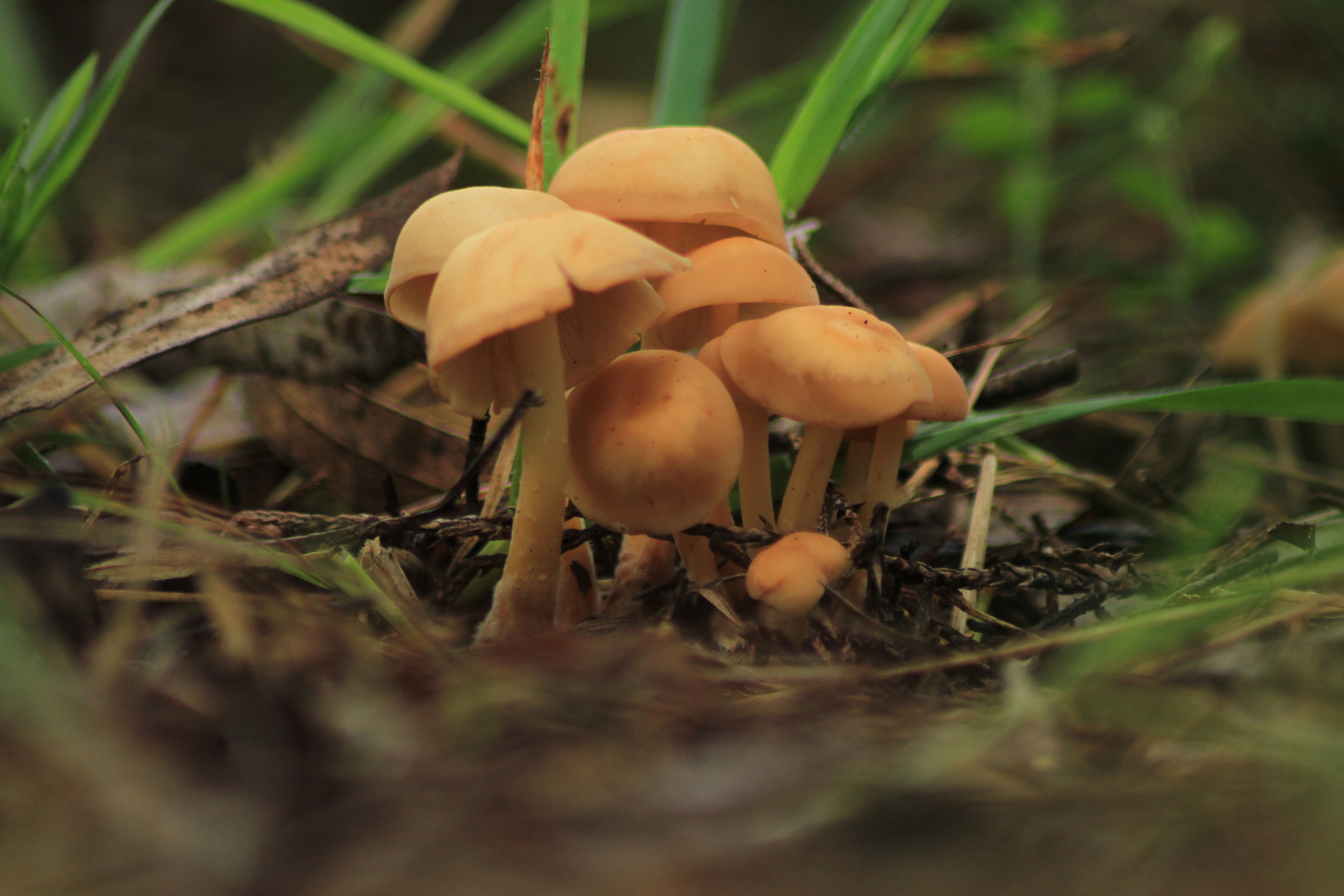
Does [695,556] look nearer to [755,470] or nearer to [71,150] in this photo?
[755,470]

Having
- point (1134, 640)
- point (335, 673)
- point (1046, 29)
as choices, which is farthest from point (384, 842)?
point (1046, 29)

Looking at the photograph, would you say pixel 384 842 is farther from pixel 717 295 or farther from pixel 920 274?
pixel 920 274

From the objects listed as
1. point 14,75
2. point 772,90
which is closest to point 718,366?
point 772,90

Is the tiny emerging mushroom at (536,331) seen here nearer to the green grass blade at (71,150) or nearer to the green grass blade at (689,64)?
the green grass blade at (689,64)

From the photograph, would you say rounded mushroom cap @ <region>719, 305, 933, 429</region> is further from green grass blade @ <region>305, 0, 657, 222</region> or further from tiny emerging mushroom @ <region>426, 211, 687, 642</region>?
green grass blade @ <region>305, 0, 657, 222</region>

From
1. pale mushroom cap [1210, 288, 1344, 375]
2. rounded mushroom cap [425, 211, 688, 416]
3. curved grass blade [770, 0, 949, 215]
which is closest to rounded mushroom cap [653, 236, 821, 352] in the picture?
rounded mushroom cap [425, 211, 688, 416]
